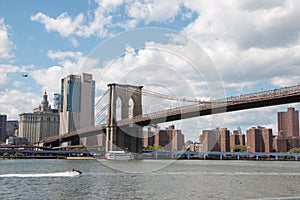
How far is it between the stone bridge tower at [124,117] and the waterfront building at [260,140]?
77.6 m

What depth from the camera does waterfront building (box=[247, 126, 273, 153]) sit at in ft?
482

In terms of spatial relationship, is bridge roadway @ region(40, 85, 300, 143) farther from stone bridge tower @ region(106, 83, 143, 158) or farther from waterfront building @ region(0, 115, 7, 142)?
waterfront building @ region(0, 115, 7, 142)

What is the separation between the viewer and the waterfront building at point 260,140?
14688cm

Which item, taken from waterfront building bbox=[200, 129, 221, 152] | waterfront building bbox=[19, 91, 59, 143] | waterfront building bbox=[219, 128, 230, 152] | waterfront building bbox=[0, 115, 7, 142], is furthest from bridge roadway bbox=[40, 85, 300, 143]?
waterfront building bbox=[0, 115, 7, 142]

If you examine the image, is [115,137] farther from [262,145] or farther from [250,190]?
[262,145]

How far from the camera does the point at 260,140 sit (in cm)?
14925

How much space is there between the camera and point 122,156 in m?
69.9

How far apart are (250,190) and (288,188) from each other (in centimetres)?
321

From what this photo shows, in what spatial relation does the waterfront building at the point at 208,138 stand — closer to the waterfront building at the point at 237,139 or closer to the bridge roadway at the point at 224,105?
the waterfront building at the point at 237,139

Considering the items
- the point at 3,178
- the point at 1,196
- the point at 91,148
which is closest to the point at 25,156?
the point at 91,148

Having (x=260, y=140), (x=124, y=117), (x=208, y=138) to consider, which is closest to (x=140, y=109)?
(x=124, y=117)

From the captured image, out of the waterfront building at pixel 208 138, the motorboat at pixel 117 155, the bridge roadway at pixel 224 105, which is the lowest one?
the motorboat at pixel 117 155

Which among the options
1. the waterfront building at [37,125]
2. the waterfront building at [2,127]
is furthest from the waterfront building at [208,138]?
the waterfront building at [2,127]

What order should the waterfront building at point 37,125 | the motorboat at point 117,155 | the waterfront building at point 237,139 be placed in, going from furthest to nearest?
1. the waterfront building at point 37,125
2. the waterfront building at point 237,139
3. the motorboat at point 117,155
